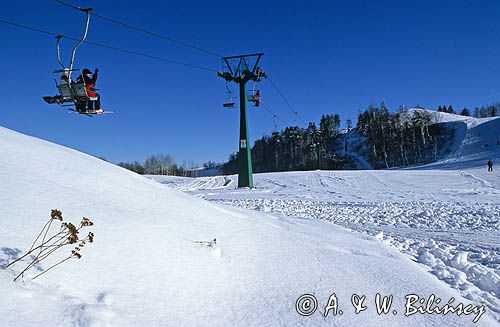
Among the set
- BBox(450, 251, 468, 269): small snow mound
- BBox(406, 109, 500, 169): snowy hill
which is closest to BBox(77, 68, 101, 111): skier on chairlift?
BBox(450, 251, 468, 269): small snow mound

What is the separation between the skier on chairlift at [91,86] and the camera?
959cm

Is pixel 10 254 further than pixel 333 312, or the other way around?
pixel 333 312

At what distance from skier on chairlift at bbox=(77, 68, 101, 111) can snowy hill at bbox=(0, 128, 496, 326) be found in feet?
16.6

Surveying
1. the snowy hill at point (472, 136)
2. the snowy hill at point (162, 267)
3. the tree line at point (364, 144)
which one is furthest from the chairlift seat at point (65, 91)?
the snowy hill at point (472, 136)

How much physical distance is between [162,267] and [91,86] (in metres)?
8.59

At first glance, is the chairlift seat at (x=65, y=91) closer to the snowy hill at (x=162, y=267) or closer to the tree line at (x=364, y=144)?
the snowy hill at (x=162, y=267)

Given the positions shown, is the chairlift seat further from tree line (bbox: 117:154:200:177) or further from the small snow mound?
tree line (bbox: 117:154:200:177)

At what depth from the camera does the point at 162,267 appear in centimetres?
285

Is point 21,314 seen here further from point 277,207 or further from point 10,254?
point 277,207

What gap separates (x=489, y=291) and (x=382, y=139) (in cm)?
8306

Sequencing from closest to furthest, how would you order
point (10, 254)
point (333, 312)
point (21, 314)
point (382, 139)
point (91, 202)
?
point (21, 314)
point (10, 254)
point (333, 312)
point (91, 202)
point (382, 139)

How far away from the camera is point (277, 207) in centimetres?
1271

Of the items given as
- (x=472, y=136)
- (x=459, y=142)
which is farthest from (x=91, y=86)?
(x=472, y=136)

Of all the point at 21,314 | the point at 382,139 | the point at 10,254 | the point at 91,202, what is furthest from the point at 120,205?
the point at 382,139
